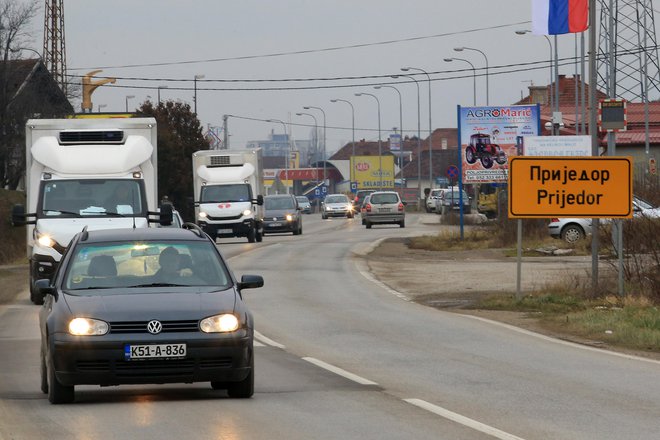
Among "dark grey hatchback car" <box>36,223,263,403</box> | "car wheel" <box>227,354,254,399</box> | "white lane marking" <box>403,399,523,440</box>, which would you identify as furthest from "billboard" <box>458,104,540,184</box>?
"white lane marking" <box>403,399,523,440</box>

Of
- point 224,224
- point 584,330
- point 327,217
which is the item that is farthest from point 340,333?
point 327,217

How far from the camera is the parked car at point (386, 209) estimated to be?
66312 millimetres

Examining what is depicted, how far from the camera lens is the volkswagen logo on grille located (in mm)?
11253

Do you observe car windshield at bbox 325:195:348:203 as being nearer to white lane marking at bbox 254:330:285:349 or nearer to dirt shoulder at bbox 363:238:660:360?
dirt shoulder at bbox 363:238:660:360

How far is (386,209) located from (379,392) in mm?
53833

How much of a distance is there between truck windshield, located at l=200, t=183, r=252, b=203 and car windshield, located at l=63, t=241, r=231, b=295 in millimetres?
37224

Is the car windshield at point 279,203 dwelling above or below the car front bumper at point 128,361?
below

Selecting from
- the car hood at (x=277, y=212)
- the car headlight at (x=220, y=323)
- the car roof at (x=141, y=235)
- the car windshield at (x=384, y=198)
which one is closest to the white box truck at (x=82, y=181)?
the car roof at (x=141, y=235)

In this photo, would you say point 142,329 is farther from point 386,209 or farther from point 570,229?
point 386,209

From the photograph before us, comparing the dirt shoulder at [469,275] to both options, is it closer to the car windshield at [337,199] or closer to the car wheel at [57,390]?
the car wheel at [57,390]

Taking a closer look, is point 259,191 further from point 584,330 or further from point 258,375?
point 258,375

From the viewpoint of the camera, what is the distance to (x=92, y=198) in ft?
79.9

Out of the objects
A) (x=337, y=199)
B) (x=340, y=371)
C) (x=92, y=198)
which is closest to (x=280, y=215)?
(x=92, y=198)

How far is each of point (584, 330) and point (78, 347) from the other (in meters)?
9.73
